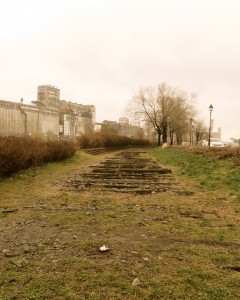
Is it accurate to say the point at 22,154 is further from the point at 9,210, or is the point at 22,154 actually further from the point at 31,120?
the point at 31,120

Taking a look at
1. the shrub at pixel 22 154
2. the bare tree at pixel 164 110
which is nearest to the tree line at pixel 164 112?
the bare tree at pixel 164 110

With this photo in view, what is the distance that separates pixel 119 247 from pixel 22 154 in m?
9.17

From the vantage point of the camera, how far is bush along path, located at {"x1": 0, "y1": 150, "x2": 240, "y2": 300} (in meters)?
3.04

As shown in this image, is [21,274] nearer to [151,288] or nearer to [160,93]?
[151,288]

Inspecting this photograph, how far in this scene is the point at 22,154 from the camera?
12.3 m

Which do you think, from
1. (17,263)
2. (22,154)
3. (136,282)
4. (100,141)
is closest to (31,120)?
(100,141)

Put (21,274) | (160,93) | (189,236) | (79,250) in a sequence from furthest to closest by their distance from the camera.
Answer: (160,93) → (189,236) → (79,250) → (21,274)

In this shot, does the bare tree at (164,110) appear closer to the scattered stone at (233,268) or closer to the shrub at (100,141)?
the shrub at (100,141)

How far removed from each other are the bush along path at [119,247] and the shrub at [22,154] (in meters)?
3.05

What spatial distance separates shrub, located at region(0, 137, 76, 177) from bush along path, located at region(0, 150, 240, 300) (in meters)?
3.05

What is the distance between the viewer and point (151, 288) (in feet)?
10.0

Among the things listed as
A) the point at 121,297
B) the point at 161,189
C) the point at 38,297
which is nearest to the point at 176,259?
the point at 121,297

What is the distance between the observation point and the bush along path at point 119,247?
304cm

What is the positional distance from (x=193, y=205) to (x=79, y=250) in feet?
12.5
